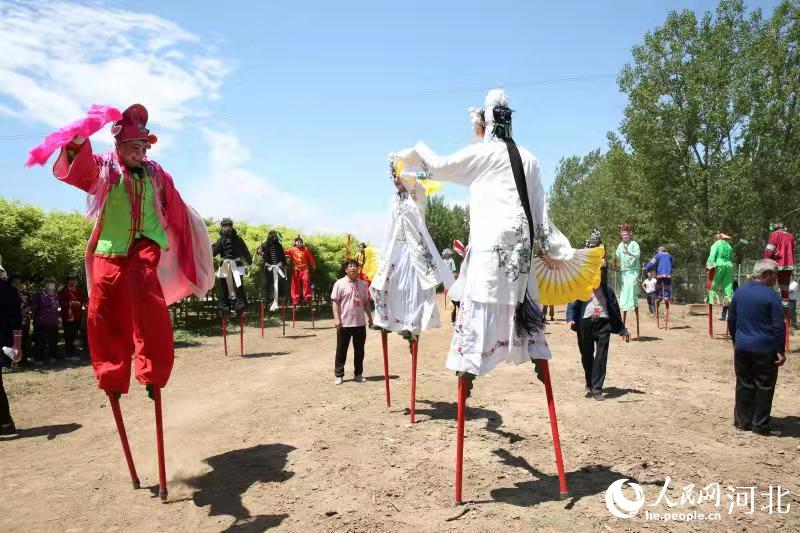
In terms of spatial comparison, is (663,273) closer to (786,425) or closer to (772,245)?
(772,245)

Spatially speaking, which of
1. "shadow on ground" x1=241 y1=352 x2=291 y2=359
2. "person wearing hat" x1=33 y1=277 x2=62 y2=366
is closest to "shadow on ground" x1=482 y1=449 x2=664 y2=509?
"shadow on ground" x1=241 y1=352 x2=291 y2=359

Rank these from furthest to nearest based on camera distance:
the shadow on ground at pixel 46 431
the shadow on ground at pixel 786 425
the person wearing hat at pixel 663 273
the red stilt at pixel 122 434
A: 1. the person wearing hat at pixel 663 273
2. the shadow on ground at pixel 46 431
3. the shadow on ground at pixel 786 425
4. the red stilt at pixel 122 434

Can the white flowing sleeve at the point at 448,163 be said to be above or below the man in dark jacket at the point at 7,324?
above

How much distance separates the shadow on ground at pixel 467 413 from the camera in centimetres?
570

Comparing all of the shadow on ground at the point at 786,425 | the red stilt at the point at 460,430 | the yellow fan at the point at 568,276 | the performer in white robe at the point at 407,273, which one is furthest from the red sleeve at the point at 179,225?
the shadow on ground at the point at 786,425

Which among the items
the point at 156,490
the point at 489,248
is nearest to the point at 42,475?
the point at 156,490

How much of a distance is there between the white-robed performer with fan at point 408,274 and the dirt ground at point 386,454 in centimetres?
110

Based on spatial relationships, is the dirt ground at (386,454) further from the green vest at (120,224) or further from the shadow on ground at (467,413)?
the green vest at (120,224)

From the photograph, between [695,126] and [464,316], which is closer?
[464,316]

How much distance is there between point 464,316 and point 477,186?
37.1 inches

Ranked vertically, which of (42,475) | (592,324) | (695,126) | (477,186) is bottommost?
(42,475)

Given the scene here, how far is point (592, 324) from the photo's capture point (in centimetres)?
707

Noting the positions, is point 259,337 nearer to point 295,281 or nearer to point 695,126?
point 295,281

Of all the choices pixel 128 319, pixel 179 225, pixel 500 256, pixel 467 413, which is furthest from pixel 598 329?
pixel 128 319
